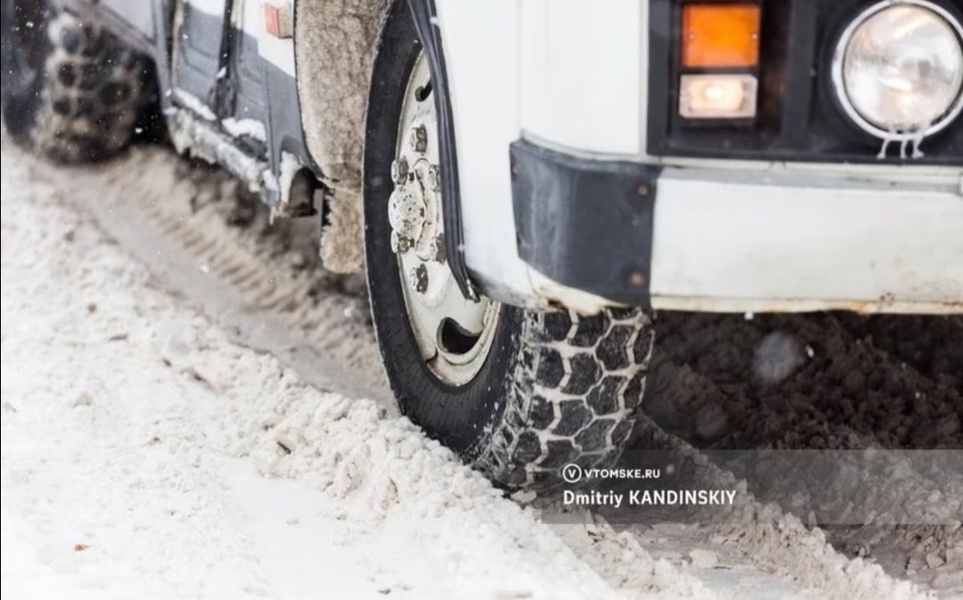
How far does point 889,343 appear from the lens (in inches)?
163

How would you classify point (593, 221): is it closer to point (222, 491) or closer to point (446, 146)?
point (446, 146)

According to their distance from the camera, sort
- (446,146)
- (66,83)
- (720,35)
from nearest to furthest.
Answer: (720,35)
(446,146)
(66,83)

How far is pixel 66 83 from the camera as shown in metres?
5.58

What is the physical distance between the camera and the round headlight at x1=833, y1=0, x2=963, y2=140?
2258 mm

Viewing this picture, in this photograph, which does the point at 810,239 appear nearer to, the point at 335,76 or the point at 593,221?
the point at 593,221

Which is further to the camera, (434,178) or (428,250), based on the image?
A: (428,250)

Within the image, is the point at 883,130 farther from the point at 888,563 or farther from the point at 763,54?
the point at 888,563

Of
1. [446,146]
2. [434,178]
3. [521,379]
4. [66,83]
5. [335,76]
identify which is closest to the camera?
[446,146]

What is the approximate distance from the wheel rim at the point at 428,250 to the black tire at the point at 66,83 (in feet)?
8.82

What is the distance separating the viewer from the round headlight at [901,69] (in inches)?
88.9

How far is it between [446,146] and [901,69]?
82 centimetres

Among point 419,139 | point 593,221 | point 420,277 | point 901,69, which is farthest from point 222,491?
point 901,69

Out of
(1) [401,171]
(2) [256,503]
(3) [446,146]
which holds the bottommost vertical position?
(2) [256,503]

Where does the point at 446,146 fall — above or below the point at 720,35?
below
